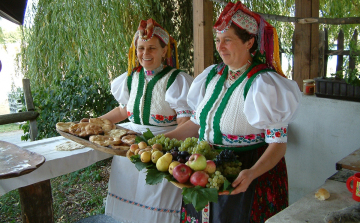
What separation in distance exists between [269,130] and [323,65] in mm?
2488

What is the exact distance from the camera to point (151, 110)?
264cm

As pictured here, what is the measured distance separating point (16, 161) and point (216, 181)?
154 cm

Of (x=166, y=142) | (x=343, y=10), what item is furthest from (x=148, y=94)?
(x=343, y=10)

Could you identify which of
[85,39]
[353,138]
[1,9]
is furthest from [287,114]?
[85,39]

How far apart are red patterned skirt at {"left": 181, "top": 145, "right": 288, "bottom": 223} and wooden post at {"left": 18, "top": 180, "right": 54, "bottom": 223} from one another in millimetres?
1494

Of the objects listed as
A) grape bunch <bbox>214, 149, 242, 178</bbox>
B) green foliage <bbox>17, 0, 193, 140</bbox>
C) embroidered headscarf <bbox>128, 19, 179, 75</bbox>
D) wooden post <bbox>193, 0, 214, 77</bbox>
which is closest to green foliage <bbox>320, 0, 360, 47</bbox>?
wooden post <bbox>193, 0, 214, 77</bbox>

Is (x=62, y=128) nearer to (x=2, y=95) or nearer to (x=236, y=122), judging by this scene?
(x=236, y=122)

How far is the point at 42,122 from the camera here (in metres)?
5.23

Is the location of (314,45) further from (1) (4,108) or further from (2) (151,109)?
(1) (4,108)

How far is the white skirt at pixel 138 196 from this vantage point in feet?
8.54

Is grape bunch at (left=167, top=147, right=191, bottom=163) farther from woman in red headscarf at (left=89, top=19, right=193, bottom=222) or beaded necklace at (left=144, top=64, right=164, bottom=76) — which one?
beaded necklace at (left=144, top=64, right=164, bottom=76)

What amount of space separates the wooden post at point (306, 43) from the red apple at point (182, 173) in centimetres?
208

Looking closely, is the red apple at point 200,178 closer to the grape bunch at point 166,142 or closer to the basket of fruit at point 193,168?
the basket of fruit at point 193,168

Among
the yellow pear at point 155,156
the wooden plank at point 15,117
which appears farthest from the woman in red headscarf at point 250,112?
the wooden plank at point 15,117
